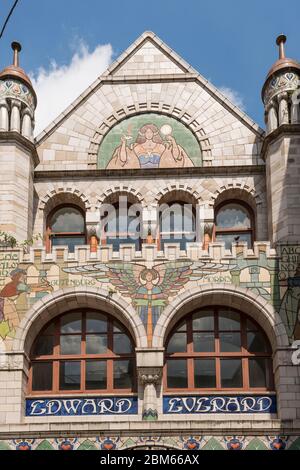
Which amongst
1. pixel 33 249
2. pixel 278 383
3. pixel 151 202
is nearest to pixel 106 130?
pixel 151 202

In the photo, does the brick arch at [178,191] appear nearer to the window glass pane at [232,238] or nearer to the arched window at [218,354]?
the window glass pane at [232,238]

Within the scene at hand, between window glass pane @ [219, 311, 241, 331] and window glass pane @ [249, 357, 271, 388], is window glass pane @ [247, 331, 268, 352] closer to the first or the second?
window glass pane @ [249, 357, 271, 388]

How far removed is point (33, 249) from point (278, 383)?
8.17m

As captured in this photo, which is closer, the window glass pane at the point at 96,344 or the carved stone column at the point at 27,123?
the window glass pane at the point at 96,344

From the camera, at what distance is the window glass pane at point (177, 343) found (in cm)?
2856

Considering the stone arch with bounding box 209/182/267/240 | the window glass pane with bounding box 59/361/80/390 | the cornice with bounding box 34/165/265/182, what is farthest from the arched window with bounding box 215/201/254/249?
the window glass pane with bounding box 59/361/80/390

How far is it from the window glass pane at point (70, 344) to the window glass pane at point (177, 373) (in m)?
2.74

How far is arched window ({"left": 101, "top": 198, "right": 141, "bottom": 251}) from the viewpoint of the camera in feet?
104

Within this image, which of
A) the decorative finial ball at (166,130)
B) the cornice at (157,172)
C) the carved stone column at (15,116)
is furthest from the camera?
Answer: the decorative finial ball at (166,130)

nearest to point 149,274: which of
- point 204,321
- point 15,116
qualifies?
→ point 204,321

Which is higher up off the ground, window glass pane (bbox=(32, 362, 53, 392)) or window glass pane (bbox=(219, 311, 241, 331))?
window glass pane (bbox=(219, 311, 241, 331))

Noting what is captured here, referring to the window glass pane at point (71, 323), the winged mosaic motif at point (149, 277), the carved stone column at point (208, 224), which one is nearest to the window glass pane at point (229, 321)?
the winged mosaic motif at point (149, 277)

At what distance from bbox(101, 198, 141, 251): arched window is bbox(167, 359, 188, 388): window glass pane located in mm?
A: 4655

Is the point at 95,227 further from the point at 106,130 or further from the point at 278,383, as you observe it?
the point at 278,383
